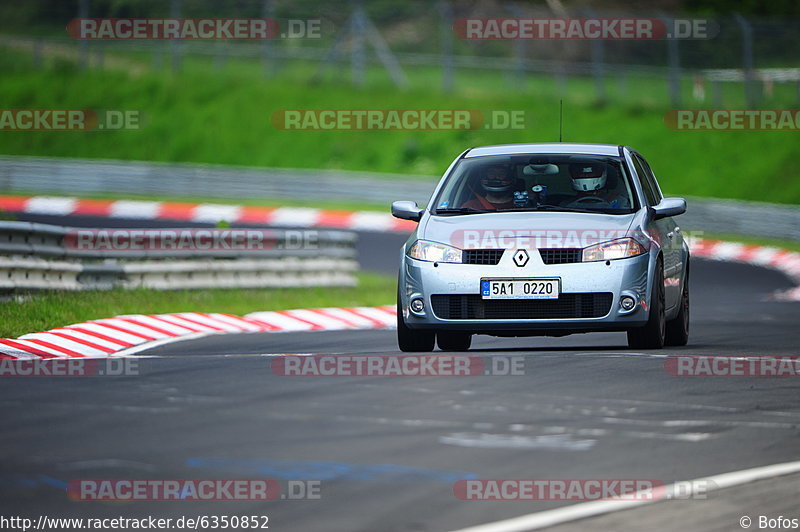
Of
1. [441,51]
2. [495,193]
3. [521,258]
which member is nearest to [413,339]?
[521,258]

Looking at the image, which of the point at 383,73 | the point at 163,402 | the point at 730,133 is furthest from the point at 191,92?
the point at 163,402

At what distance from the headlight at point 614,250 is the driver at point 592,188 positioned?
0.65 metres

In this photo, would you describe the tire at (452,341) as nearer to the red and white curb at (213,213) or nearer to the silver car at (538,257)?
the silver car at (538,257)

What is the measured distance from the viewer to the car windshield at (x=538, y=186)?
12273 millimetres

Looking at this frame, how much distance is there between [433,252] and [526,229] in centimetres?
71

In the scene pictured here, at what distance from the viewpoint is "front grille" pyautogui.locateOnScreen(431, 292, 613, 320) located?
11469mm

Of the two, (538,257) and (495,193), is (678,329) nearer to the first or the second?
(495,193)

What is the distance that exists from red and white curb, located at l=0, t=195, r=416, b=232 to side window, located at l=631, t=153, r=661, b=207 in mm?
20252

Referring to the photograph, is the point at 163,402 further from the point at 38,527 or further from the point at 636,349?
the point at 636,349

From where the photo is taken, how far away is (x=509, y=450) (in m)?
7.74

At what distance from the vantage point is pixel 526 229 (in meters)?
11.6

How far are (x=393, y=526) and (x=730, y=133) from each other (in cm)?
3753

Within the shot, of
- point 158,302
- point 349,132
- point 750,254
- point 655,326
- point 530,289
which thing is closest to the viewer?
point 530,289

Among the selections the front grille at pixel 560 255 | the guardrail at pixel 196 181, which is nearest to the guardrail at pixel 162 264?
the front grille at pixel 560 255
